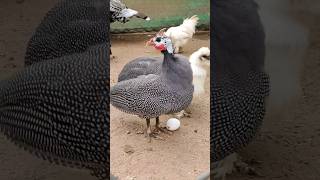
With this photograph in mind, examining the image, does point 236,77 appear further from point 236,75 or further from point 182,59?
point 182,59

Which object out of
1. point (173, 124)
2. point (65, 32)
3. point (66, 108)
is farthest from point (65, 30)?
point (173, 124)

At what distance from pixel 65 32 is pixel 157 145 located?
0.20 meters

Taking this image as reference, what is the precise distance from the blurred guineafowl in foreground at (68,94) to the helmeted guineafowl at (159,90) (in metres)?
0.08

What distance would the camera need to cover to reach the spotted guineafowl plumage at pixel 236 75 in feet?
1.95

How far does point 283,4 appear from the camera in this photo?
0.62 metres

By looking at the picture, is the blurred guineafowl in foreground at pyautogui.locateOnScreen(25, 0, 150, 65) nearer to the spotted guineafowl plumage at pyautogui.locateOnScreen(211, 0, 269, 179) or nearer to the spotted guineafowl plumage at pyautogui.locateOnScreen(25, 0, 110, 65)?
the spotted guineafowl plumage at pyautogui.locateOnScreen(25, 0, 110, 65)

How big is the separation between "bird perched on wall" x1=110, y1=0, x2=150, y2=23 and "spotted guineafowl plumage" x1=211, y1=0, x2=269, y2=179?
Answer: 0.12 meters

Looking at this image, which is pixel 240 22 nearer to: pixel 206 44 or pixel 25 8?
pixel 206 44

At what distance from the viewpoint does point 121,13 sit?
2.21 feet

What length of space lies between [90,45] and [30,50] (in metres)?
0.09

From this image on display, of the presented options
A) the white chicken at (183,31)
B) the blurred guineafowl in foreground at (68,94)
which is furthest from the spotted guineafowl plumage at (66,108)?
the white chicken at (183,31)

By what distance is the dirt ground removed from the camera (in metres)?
0.67

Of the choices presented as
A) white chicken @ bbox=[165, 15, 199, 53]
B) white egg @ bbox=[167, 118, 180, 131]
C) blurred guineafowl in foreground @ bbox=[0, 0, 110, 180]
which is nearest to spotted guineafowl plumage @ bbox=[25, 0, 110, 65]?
blurred guineafowl in foreground @ bbox=[0, 0, 110, 180]

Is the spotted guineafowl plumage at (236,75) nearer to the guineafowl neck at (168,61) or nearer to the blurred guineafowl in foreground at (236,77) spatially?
the blurred guineafowl in foreground at (236,77)
